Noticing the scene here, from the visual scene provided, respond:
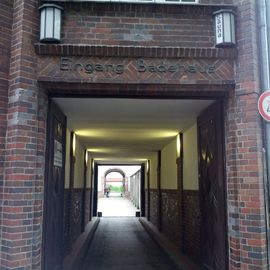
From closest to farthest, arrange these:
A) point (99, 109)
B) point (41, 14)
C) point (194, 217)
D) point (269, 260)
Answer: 1. point (269, 260)
2. point (41, 14)
3. point (99, 109)
4. point (194, 217)

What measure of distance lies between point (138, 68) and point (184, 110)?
6.18 feet

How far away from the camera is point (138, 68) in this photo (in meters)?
5.14

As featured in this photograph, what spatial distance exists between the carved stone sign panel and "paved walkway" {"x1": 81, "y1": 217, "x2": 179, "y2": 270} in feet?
15.5

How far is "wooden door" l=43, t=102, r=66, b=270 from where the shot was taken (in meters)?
5.31

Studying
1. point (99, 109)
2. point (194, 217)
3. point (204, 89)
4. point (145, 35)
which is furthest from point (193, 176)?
point (145, 35)

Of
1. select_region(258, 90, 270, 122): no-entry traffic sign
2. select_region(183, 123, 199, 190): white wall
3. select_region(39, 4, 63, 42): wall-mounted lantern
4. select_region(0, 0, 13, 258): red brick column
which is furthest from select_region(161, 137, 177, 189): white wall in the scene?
select_region(0, 0, 13, 258): red brick column

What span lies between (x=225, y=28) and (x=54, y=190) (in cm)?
361

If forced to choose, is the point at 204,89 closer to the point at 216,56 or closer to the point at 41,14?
the point at 216,56

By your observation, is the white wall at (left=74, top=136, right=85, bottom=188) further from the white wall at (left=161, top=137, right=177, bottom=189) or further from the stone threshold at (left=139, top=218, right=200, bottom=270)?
the stone threshold at (left=139, top=218, right=200, bottom=270)

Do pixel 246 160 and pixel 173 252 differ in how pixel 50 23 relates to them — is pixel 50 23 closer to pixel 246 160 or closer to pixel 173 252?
pixel 246 160

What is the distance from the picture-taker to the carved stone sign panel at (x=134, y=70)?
5055 millimetres

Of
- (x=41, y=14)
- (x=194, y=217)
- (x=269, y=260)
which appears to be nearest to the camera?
(x=269, y=260)

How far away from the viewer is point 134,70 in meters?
5.13

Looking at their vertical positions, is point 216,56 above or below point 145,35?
below
